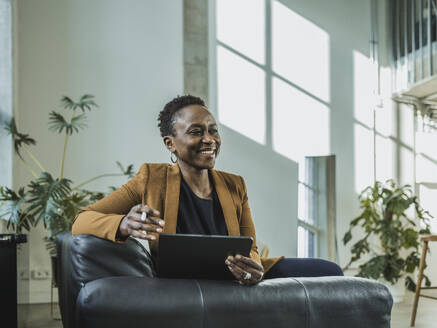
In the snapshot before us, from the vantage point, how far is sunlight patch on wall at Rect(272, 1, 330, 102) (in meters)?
5.57

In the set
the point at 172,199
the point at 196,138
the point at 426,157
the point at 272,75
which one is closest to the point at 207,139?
the point at 196,138

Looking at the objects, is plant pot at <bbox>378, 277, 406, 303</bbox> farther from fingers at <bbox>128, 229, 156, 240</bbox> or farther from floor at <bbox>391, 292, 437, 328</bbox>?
fingers at <bbox>128, 229, 156, 240</bbox>

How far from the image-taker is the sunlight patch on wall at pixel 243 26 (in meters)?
5.40

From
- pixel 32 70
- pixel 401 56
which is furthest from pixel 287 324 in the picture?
pixel 401 56

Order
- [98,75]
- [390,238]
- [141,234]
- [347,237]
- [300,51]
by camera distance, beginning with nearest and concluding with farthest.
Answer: [141,234] < [390,238] < [98,75] < [347,237] < [300,51]

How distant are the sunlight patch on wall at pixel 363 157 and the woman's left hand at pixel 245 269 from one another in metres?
4.65

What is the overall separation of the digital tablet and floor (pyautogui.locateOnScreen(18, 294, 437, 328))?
2641 millimetres

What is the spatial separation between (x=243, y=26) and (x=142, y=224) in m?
4.50

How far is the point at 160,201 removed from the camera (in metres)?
1.71

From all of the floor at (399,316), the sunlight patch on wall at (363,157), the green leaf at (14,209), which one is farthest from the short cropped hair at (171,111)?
the sunlight patch on wall at (363,157)

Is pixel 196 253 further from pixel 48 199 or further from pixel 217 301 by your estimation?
pixel 48 199

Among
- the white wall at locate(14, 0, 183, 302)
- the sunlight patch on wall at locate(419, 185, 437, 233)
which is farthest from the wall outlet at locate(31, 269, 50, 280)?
the sunlight patch on wall at locate(419, 185, 437, 233)

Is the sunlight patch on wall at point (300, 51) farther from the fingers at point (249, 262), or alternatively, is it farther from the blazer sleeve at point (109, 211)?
the fingers at point (249, 262)

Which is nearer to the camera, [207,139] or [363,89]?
[207,139]
